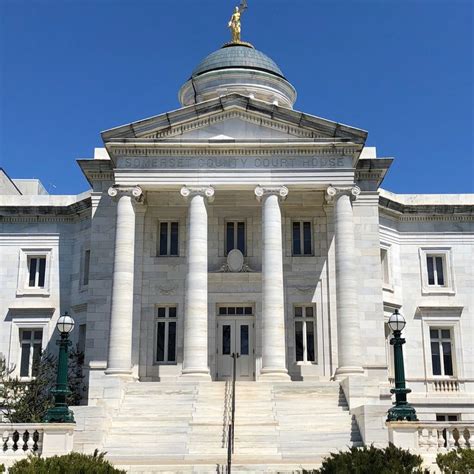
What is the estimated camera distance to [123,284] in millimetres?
31562

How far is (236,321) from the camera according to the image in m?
34.7

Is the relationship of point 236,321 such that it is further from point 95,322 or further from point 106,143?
point 106,143

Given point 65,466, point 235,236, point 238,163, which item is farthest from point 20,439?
point 235,236

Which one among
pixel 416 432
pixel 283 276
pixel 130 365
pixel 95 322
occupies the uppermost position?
pixel 283 276

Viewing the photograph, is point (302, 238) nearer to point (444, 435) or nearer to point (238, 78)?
point (238, 78)

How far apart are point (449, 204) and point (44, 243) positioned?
2228 cm

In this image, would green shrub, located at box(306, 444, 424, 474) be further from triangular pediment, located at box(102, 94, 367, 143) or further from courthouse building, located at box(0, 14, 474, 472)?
triangular pediment, located at box(102, 94, 367, 143)

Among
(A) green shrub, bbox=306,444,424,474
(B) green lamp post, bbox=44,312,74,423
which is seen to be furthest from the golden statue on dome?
(A) green shrub, bbox=306,444,424,474

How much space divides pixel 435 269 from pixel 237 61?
1684cm

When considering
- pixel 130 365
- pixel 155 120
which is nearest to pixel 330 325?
pixel 130 365

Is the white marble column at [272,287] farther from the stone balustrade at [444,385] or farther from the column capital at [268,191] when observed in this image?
the stone balustrade at [444,385]

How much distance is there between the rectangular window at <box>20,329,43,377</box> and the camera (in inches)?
1510

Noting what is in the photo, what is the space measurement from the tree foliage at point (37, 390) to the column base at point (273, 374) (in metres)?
8.71

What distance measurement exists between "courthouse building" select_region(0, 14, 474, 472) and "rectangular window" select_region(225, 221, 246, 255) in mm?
113
